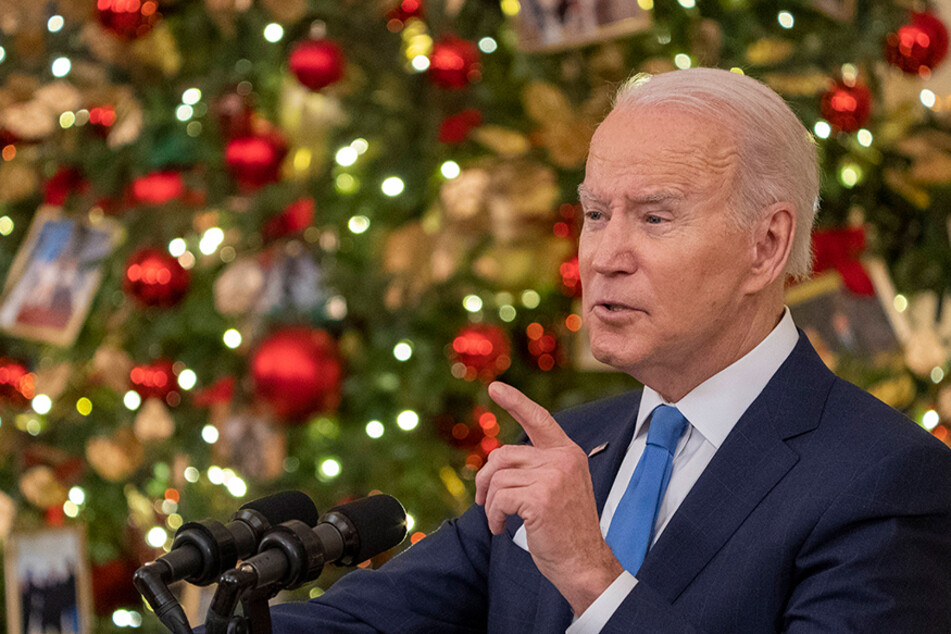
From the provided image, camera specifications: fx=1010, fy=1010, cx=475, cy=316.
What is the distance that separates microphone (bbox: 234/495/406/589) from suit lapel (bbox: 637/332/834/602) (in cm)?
33

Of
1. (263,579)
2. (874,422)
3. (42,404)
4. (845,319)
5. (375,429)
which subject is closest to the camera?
(263,579)

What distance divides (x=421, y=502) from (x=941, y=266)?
61.7 inches

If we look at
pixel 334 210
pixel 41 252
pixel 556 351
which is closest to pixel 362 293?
pixel 334 210

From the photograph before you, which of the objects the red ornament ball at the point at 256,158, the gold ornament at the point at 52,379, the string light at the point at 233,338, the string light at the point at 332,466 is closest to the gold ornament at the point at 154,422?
the string light at the point at 233,338

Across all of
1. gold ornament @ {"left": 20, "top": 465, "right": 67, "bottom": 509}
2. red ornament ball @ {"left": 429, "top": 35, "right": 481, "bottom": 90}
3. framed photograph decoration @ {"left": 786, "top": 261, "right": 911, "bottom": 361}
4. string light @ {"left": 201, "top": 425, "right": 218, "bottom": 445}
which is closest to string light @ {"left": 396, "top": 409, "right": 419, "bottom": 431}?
string light @ {"left": 201, "top": 425, "right": 218, "bottom": 445}

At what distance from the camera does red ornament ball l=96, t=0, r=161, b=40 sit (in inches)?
107

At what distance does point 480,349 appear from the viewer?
7.88ft

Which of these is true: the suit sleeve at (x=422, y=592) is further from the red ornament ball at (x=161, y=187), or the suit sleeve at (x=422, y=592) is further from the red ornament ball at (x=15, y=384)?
the red ornament ball at (x=15, y=384)

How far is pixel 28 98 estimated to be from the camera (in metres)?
3.01

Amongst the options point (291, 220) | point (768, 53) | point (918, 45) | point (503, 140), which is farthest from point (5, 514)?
point (918, 45)

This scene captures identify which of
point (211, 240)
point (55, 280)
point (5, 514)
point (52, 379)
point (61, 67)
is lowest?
point (5, 514)

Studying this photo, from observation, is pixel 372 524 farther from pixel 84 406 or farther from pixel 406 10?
pixel 84 406

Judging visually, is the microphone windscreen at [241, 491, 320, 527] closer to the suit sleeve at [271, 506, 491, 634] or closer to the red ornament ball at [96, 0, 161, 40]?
the suit sleeve at [271, 506, 491, 634]

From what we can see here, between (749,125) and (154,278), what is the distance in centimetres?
177
